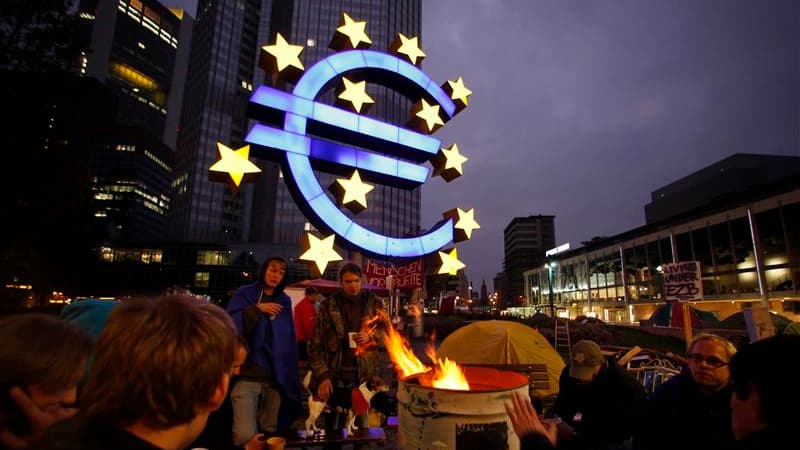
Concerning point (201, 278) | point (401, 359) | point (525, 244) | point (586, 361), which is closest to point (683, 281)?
point (586, 361)

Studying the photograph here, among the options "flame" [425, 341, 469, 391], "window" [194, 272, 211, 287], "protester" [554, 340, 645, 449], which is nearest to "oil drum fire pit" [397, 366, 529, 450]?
"flame" [425, 341, 469, 391]

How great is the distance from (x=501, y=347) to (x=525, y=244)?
473ft

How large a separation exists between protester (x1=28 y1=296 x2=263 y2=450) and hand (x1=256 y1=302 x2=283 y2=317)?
8.86ft

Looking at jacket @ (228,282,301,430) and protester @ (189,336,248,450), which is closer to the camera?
protester @ (189,336,248,450)

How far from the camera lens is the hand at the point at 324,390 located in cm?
383

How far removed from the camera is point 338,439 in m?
3.51

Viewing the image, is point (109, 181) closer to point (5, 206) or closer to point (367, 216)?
point (367, 216)

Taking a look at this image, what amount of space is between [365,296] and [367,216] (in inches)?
3058

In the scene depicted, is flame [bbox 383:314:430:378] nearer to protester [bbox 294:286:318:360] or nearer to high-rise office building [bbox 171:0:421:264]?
protester [bbox 294:286:318:360]

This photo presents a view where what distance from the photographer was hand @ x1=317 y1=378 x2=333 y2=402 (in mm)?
3830

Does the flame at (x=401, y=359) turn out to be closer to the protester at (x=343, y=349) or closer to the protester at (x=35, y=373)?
the protester at (x=343, y=349)

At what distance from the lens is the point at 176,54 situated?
175500mm

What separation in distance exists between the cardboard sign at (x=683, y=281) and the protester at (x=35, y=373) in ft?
29.1

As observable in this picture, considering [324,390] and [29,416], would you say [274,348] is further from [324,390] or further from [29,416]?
[29,416]
